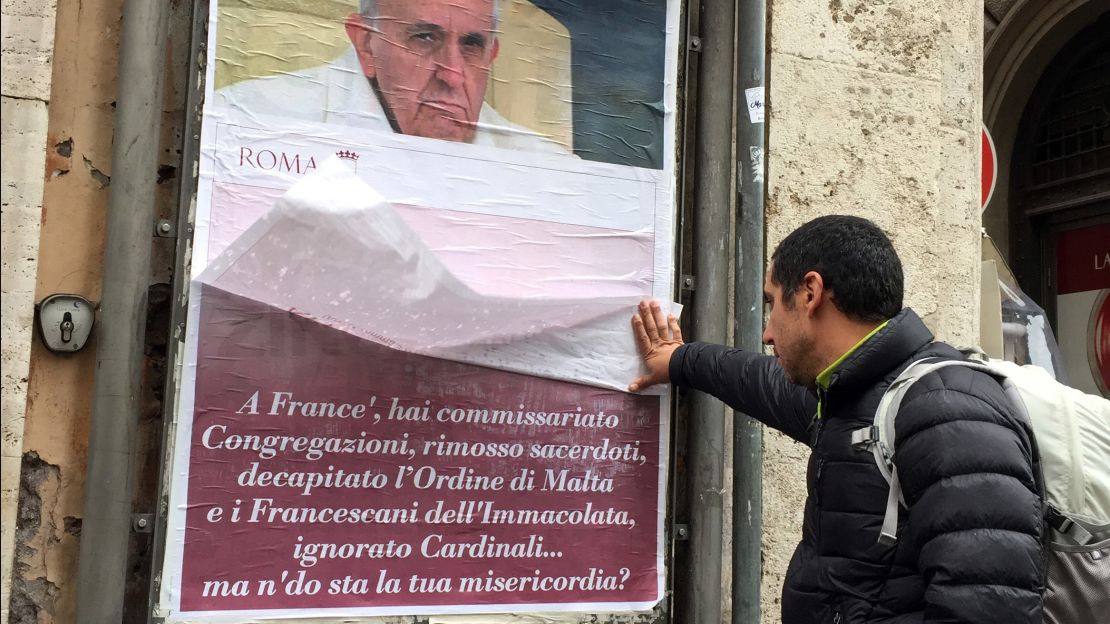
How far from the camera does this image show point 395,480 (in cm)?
279

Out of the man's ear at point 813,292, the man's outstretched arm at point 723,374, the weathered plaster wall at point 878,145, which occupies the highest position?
the weathered plaster wall at point 878,145

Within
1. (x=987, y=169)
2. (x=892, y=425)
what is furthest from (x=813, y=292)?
(x=987, y=169)

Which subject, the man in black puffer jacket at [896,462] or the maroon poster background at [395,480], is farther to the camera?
the maroon poster background at [395,480]

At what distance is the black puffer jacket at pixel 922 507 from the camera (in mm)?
1853

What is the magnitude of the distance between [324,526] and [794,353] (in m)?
1.27

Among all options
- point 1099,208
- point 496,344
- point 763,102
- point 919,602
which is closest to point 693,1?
point 763,102

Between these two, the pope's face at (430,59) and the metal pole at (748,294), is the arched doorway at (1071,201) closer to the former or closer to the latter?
the metal pole at (748,294)

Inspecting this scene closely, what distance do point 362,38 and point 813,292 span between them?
1405 millimetres

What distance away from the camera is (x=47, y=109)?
254cm

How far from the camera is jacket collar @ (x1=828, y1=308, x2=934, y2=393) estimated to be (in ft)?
7.14

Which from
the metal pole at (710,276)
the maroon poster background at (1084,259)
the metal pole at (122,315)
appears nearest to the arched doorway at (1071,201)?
the maroon poster background at (1084,259)

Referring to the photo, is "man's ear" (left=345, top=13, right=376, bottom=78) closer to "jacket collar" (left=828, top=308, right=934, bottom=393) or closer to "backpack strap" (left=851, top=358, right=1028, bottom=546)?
"jacket collar" (left=828, top=308, right=934, bottom=393)

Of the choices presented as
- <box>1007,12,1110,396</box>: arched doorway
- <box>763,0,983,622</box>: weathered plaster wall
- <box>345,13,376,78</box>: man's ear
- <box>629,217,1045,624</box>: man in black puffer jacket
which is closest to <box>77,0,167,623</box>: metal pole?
<box>345,13,376,78</box>: man's ear

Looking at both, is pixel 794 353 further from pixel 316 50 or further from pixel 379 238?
pixel 316 50
